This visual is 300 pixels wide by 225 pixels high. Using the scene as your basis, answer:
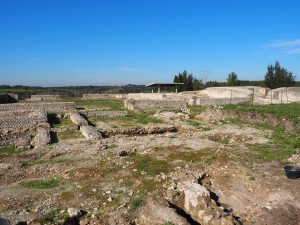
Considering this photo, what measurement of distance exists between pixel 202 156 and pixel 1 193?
19.6 feet

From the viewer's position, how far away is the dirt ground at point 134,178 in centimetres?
602

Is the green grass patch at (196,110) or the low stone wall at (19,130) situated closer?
the low stone wall at (19,130)

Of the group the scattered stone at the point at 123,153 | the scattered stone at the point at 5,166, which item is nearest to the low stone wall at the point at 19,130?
the scattered stone at the point at 5,166

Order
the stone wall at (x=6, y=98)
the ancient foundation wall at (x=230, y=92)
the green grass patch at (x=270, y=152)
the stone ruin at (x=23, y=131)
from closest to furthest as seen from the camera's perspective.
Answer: the green grass patch at (x=270, y=152)
the stone ruin at (x=23, y=131)
the ancient foundation wall at (x=230, y=92)
the stone wall at (x=6, y=98)

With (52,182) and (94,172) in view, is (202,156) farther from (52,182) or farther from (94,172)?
(52,182)

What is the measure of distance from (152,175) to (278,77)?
3709 centimetres

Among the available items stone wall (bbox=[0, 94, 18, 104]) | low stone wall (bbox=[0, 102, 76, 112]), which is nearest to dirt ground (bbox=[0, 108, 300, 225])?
low stone wall (bbox=[0, 102, 76, 112])

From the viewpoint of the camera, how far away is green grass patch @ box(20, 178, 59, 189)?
731 centimetres

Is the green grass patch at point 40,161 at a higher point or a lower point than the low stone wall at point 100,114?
lower

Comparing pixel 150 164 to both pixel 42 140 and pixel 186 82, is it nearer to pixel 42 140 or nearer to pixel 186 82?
pixel 42 140

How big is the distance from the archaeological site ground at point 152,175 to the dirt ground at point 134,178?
0.07 ft

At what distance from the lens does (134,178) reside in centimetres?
769

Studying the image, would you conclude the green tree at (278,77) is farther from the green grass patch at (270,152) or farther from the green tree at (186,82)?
the green grass patch at (270,152)

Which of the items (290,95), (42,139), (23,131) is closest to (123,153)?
(42,139)
